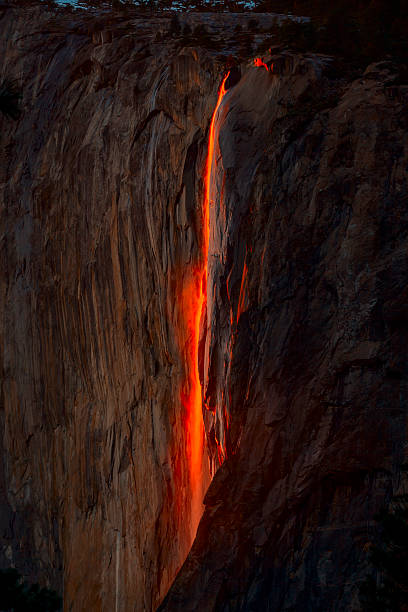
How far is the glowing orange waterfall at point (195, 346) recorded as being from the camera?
18.5 m

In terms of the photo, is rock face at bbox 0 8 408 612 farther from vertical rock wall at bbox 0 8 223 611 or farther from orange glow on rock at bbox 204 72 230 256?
orange glow on rock at bbox 204 72 230 256

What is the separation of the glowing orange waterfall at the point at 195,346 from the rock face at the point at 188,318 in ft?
0.32

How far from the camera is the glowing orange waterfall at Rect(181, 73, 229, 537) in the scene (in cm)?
1847

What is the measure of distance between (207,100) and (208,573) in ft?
32.9

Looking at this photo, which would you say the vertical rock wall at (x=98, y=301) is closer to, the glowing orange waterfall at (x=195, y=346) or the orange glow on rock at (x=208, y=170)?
the glowing orange waterfall at (x=195, y=346)

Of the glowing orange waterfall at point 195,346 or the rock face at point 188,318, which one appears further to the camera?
the glowing orange waterfall at point 195,346

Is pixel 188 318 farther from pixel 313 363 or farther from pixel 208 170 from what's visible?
pixel 313 363

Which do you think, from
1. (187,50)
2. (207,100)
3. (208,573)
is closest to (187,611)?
(208,573)

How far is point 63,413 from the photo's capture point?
25.3 m

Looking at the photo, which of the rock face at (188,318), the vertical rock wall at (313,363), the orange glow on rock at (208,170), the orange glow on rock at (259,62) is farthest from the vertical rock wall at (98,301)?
the vertical rock wall at (313,363)

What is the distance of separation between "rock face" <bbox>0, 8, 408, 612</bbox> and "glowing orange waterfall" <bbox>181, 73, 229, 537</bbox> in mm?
98

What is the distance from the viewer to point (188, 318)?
750 inches

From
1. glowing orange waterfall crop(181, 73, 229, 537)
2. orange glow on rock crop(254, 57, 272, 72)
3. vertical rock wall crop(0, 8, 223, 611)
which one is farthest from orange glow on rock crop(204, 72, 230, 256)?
orange glow on rock crop(254, 57, 272, 72)

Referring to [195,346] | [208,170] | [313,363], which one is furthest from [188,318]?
[313,363]
